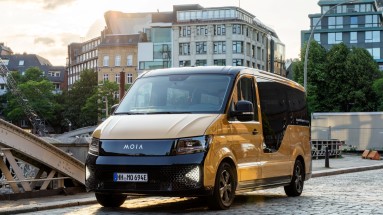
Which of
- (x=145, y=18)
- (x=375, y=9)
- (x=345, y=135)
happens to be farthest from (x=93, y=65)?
(x=345, y=135)

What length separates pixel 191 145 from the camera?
10664mm

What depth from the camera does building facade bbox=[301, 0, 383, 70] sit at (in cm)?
11294

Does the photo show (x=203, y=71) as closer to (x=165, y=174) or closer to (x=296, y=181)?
(x=165, y=174)

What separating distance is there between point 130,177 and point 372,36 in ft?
350

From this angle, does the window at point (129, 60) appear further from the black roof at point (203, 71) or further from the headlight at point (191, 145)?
the headlight at point (191, 145)

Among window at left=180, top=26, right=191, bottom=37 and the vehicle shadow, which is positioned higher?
window at left=180, top=26, right=191, bottom=37

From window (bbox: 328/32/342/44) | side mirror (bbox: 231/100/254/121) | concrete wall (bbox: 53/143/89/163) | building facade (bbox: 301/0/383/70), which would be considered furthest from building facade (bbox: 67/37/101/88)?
side mirror (bbox: 231/100/254/121)

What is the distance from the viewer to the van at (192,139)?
34.7 feet

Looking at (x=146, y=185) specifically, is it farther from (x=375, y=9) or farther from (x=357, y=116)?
(x=375, y=9)

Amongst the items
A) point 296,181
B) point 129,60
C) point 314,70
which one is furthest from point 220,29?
point 296,181

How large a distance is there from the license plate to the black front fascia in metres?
0.28

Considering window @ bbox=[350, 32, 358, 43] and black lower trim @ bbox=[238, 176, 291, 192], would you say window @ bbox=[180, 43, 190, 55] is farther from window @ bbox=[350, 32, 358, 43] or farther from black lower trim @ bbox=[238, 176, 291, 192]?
black lower trim @ bbox=[238, 176, 291, 192]

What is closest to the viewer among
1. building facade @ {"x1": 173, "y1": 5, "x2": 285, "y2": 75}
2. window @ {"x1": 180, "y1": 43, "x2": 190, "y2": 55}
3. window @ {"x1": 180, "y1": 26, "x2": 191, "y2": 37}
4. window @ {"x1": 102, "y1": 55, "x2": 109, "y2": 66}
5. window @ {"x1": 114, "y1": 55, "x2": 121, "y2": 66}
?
building facade @ {"x1": 173, "y1": 5, "x2": 285, "y2": 75}

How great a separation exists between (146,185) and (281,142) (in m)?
4.09
